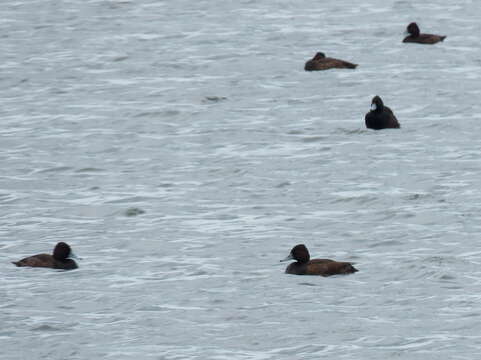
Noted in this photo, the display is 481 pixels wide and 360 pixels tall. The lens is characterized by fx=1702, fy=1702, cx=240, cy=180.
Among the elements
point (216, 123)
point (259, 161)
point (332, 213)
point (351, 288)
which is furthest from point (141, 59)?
point (351, 288)

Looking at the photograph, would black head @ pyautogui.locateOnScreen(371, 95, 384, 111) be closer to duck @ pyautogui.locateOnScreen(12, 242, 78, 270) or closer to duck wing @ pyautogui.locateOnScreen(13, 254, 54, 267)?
duck @ pyautogui.locateOnScreen(12, 242, 78, 270)

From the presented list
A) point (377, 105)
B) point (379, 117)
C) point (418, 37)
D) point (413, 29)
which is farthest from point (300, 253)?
point (418, 37)

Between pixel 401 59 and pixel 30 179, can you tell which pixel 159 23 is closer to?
pixel 401 59

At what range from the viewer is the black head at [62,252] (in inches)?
880

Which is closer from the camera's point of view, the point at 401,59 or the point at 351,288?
the point at 351,288

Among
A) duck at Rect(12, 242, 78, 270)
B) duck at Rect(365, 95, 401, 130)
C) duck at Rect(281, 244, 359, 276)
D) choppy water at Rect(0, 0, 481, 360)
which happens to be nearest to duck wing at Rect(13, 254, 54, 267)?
duck at Rect(12, 242, 78, 270)

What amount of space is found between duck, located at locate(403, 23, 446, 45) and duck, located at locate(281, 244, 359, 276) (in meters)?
18.1

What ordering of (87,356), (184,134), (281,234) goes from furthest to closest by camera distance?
(184,134) → (281,234) → (87,356)

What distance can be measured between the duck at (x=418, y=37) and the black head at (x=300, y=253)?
711 inches

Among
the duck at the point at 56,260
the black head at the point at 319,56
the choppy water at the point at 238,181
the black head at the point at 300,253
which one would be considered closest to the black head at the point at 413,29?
the choppy water at the point at 238,181

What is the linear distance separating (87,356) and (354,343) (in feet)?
9.64

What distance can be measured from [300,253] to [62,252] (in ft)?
10.4

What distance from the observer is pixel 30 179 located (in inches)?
1120

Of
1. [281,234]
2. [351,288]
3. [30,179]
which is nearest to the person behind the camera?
[351,288]
